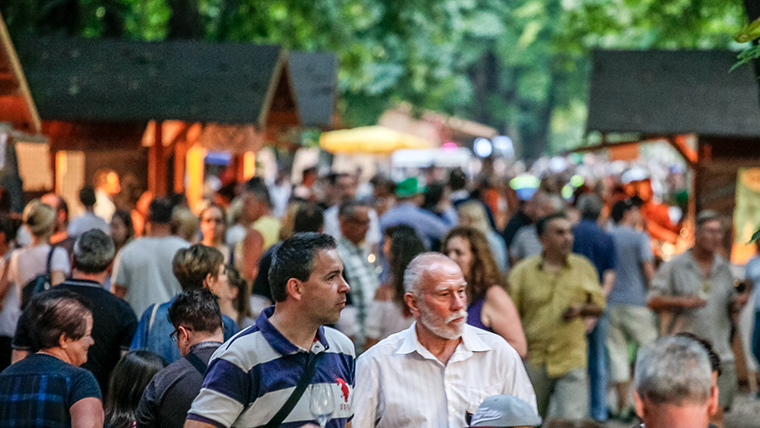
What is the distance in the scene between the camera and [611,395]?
1151 cm

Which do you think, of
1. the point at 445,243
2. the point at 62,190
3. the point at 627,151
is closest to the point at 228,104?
the point at 62,190

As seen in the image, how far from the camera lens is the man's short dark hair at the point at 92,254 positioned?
5918mm

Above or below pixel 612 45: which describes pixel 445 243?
below

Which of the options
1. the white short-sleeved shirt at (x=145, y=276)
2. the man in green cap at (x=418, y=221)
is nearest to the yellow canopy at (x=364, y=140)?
the man in green cap at (x=418, y=221)

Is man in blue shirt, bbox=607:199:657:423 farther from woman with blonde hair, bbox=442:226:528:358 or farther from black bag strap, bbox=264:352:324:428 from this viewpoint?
black bag strap, bbox=264:352:324:428

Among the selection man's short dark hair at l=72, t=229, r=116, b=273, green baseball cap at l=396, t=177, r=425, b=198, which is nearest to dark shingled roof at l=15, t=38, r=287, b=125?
green baseball cap at l=396, t=177, r=425, b=198

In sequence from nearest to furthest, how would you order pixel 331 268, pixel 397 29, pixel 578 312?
pixel 331 268, pixel 578 312, pixel 397 29

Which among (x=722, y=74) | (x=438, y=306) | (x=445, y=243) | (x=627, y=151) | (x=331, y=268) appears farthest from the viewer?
(x=627, y=151)

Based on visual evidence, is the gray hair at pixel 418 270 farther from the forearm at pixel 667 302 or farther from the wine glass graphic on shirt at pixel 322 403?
the forearm at pixel 667 302

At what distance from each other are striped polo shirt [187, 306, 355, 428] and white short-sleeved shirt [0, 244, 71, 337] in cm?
433

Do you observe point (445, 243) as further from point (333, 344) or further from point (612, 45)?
point (612, 45)

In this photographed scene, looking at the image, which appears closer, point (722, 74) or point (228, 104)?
point (228, 104)

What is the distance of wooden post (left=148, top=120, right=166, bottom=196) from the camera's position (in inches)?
527

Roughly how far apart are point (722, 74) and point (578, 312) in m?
7.85
